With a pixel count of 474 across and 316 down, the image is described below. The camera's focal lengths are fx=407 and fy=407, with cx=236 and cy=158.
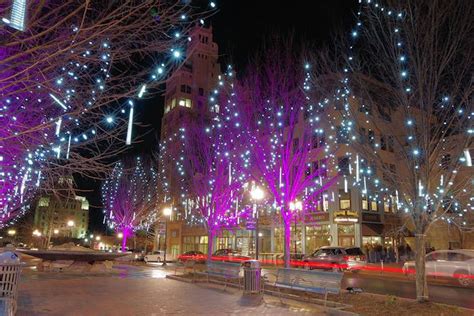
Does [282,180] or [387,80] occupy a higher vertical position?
[387,80]

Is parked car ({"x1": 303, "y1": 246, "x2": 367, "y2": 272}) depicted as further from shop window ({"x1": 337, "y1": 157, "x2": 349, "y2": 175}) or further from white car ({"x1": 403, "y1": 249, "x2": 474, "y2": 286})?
shop window ({"x1": 337, "y1": 157, "x2": 349, "y2": 175})

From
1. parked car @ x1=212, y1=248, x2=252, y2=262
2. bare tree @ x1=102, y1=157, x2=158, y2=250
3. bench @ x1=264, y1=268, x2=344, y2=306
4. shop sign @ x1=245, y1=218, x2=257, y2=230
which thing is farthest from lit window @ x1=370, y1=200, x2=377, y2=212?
bench @ x1=264, y1=268, x2=344, y2=306

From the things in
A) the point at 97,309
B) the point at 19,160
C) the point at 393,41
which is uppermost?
the point at 393,41

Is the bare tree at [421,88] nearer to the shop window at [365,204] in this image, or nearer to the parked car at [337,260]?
the parked car at [337,260]

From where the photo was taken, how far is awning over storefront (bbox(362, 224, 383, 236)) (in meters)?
35.6

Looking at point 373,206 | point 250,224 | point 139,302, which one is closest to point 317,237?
point 373,206

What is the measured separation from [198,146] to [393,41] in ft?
52.0

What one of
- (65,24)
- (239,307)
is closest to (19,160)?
(65,24)

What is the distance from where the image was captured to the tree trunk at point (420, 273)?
1017 cm

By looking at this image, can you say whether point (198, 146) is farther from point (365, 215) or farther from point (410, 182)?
point (365, 215)

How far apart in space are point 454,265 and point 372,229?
1747 cm

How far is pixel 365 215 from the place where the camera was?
119 feet

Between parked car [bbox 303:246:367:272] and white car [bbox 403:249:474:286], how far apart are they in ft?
17.8

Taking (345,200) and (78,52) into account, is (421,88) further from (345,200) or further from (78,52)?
(345,200)
